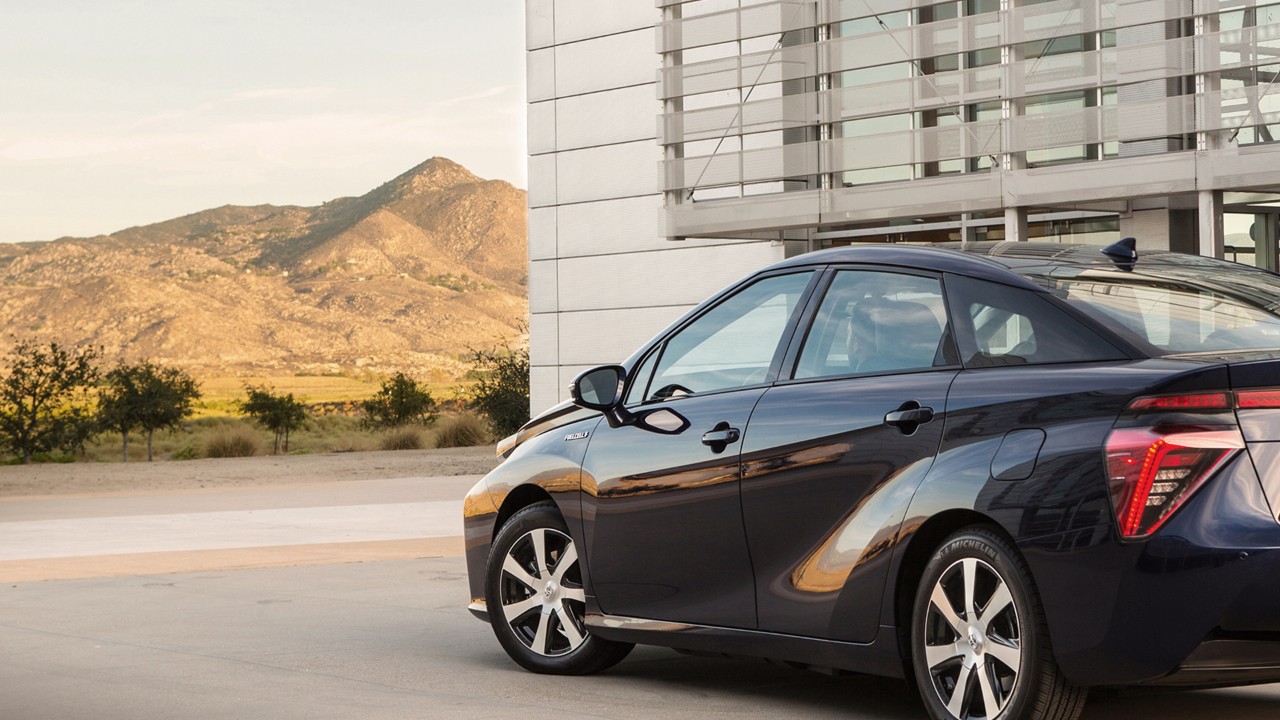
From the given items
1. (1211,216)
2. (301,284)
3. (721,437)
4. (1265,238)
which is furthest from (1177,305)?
(301,284)

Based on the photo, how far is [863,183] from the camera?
74.2 ft

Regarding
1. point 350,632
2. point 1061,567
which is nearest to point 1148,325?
point 1061,567

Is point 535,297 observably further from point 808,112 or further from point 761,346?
point 761,346

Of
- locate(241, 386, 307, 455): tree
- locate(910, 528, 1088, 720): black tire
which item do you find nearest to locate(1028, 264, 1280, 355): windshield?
locate(910, 528, 1088, 720): black tire

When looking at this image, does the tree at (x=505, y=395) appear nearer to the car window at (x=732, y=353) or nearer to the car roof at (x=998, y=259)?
the car window at (x=732, y=353)

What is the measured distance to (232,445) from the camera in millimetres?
41812

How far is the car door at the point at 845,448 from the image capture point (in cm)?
605

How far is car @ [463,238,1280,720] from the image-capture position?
5.25 m

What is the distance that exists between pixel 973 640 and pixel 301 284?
131m

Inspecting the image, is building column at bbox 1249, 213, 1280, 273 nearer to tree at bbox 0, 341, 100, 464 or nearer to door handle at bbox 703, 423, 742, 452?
door handle at bbox 703, 423, 742, 452

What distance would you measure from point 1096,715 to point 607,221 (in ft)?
72.5

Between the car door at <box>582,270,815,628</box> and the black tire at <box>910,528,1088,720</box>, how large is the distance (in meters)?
0.95

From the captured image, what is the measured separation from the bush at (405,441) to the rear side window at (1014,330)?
35162mm

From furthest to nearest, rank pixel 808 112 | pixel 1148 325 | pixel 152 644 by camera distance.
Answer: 1. pixel 808 112
2. pixel 152 644
3. pixel 1148 325
